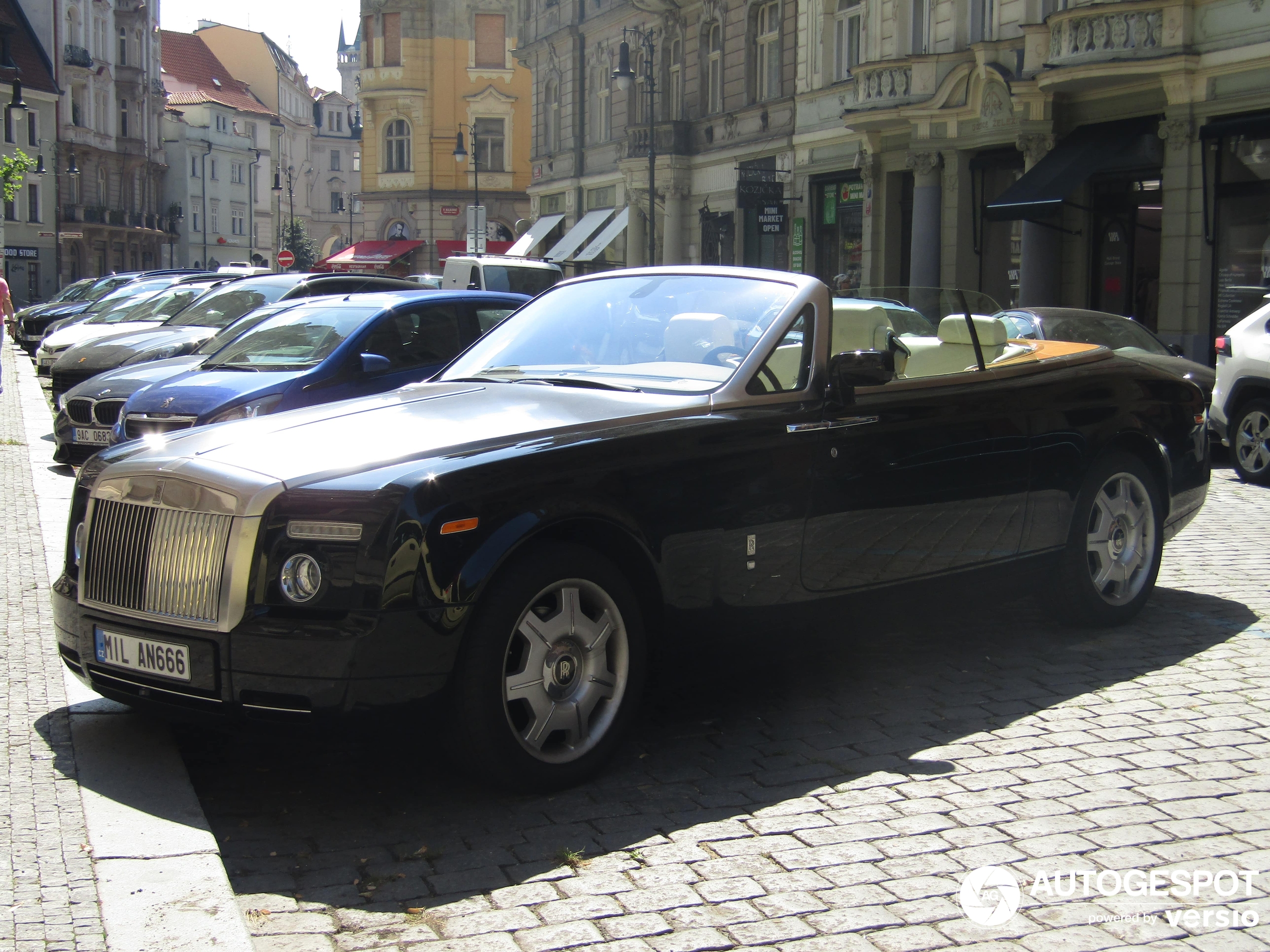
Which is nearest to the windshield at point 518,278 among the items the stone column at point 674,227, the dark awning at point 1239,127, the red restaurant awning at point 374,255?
the dark awning at point 1239,127

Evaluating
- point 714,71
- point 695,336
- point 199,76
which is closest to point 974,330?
point 695,336

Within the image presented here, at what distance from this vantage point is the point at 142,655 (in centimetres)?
449

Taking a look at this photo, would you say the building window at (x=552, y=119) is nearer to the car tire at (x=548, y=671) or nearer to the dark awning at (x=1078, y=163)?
the dark awning at (x=1078, y=163)

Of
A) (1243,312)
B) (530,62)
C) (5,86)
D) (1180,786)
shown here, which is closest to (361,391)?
(1180,786)

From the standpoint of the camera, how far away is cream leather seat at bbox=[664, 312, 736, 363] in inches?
216

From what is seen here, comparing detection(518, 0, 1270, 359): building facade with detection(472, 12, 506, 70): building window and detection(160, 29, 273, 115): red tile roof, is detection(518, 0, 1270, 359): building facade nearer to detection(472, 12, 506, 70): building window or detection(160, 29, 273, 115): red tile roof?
detection(472, 12, 506, 70): building window

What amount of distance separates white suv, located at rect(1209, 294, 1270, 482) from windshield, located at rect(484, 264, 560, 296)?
14.1m

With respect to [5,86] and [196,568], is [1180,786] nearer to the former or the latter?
[196,568]

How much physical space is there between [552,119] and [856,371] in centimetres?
4500

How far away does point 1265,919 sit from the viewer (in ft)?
12.0

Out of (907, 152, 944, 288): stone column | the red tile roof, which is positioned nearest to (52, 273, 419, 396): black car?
(907, 152, 944, 288): stone column

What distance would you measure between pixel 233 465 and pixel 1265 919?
10.5 feet

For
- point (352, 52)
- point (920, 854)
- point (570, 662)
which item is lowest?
point (920, 854)

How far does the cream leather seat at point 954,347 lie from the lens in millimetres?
6027
